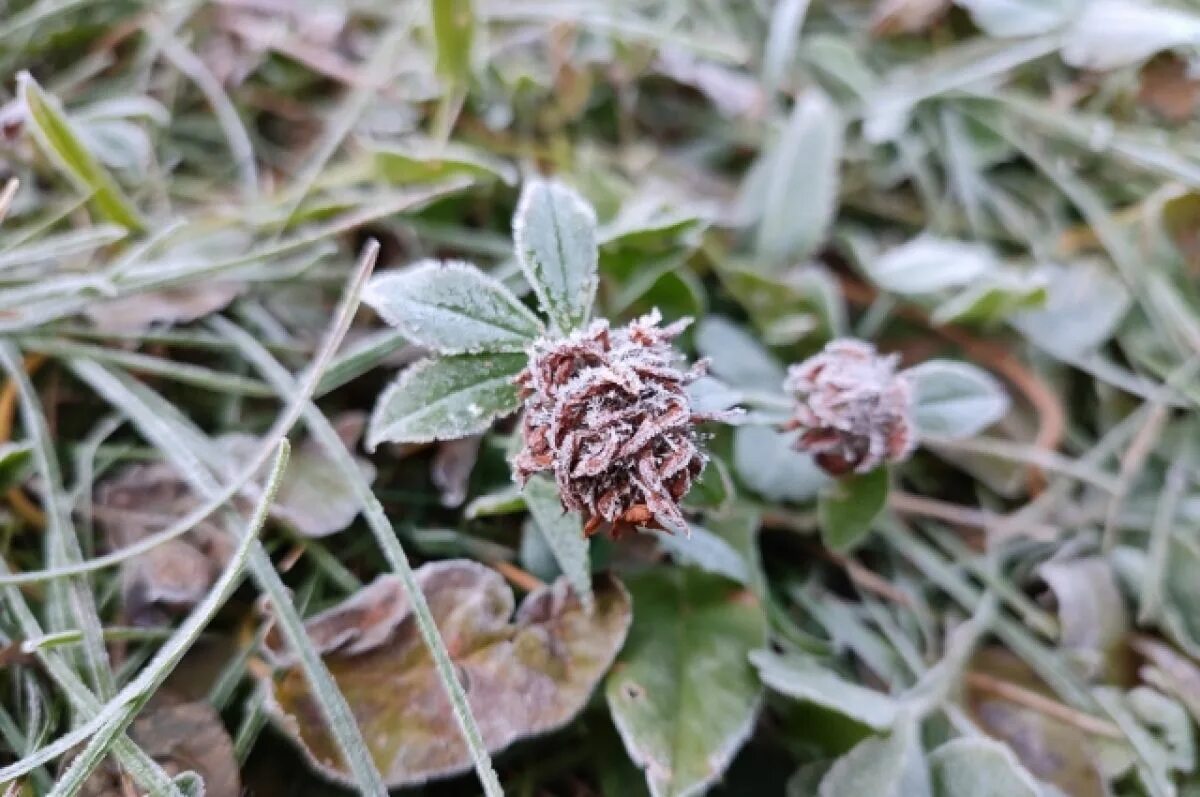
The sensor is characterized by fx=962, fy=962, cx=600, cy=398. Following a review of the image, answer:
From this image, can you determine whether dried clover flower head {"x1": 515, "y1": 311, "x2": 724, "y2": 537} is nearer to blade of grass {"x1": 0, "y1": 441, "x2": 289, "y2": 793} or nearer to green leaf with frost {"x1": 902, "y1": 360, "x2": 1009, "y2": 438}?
blade of grass {"x1": 0, "y1": 441, "x2": 289, "y2": 793}

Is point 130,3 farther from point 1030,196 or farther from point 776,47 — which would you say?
point 1030,196

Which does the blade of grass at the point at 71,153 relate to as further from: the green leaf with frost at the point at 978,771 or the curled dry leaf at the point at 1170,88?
the curled dry leaf at the point at 1170,88

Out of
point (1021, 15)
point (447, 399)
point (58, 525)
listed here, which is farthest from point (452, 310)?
point (1021, 15)

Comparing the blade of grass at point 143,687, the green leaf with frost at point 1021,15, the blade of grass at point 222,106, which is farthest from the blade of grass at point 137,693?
the green leaf with frost at point 1021,15

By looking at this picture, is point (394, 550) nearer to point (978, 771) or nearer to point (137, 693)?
point (137, 693)

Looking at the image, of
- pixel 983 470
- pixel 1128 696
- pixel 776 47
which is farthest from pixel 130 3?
pixel 1128 696
